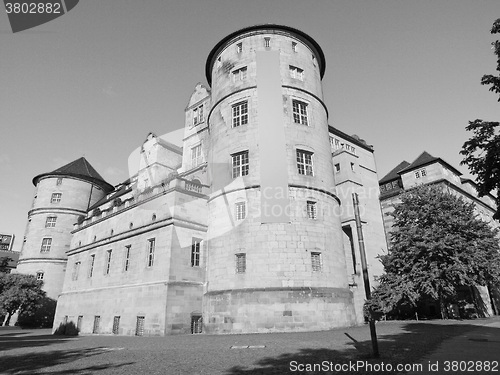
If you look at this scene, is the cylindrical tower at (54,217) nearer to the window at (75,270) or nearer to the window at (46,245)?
the window at (46,245)

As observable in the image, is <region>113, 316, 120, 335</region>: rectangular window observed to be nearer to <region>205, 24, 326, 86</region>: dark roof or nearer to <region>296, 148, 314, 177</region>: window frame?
<region>296, 148, 314, 177</region>: window frame

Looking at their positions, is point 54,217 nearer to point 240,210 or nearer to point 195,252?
point 195,252

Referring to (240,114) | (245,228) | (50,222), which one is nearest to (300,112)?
(240,114)

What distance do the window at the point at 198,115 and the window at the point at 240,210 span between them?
1588cm

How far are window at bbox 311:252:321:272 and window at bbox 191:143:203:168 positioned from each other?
54.9 ft

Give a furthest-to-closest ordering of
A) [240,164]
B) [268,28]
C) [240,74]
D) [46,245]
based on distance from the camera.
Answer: [46,245]
[268,28]
[240,74]
[240,164]

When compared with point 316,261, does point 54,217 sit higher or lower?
higher

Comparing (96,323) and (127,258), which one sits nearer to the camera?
(127,258)

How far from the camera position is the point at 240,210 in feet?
76.8

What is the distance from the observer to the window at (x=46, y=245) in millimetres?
47406

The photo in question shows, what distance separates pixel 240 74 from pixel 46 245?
136 feet

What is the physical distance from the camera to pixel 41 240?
157 feet

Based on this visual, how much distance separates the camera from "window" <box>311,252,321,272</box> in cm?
2197

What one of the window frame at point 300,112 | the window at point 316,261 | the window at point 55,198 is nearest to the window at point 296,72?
the window frame at point 300,112
